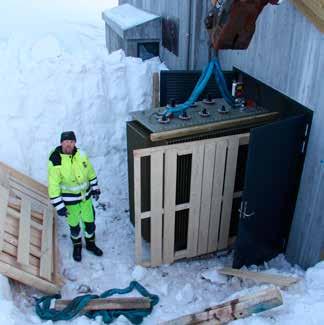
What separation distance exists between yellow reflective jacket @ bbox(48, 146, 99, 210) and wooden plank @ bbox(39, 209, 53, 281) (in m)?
0.53

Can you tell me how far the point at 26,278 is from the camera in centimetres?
457

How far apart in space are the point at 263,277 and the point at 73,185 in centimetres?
279

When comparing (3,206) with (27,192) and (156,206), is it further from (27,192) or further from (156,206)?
(156,206)

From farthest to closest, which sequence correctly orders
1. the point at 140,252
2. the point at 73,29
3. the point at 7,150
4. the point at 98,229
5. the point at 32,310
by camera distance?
the point at 73,29 < the point at 7,150 < the point at 98,229 < the point at 140,252 < the point at 32,310

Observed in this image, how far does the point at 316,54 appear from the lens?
14.9 ft

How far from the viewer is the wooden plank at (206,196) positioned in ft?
17.3

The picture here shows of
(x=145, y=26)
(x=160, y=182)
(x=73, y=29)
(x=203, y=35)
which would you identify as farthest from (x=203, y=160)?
(x=73, y=29)

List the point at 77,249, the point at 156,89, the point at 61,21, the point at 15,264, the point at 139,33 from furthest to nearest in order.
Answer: the point at 61,21 → the point at 139,33 → the point at 156,89 → the point at 77,249 → the point at 15,264

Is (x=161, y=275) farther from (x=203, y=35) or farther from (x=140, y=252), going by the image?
(x=203, y=35)

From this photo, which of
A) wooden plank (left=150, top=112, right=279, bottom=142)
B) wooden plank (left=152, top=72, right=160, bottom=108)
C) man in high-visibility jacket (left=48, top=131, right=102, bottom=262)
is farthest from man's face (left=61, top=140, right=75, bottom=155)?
wooden plank (left=152, top=72, right=160, bottom=108)

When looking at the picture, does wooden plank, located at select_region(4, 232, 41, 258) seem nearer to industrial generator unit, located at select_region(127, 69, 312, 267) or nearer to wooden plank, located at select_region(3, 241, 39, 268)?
wooden plank, located at select_region(3, 241, 39, 268)

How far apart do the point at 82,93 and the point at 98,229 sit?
298 cm

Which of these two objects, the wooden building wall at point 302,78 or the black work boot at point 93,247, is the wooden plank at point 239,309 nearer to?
the wooden building wall at point 302,78

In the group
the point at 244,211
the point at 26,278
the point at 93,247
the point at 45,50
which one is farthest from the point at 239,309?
the point at 45,50
